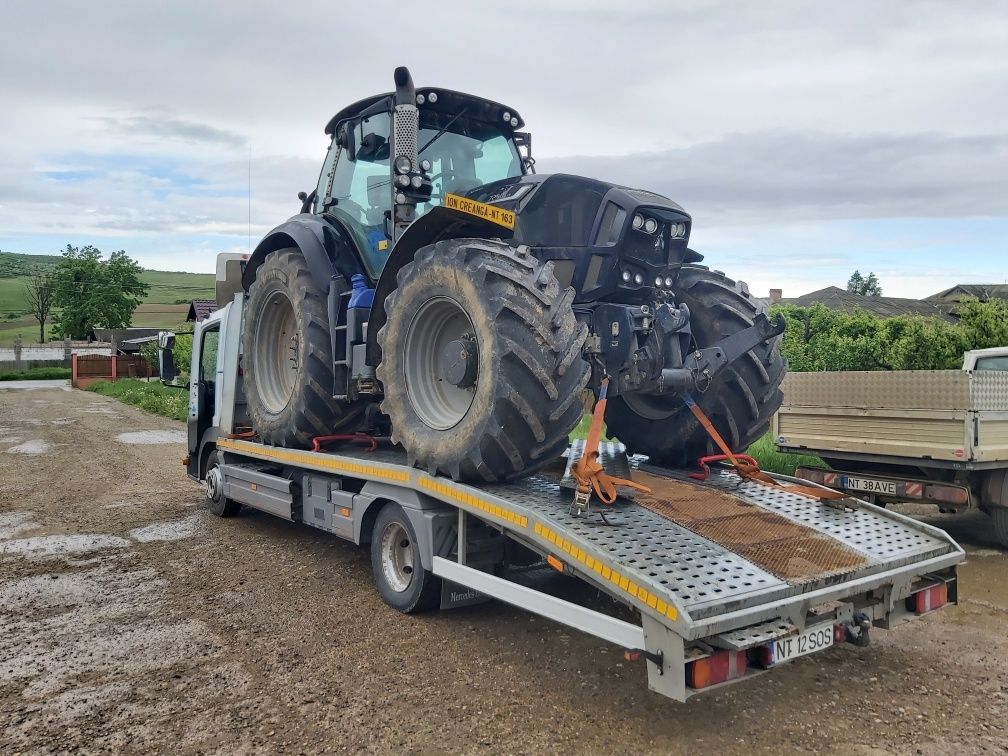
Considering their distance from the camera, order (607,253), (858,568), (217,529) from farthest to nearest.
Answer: (217,529)
(607,253)
(858,568)

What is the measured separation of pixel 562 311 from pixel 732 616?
1.82 m

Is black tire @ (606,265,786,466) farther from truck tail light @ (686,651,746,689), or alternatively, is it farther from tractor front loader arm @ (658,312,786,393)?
truck tail light @ (686,651,746,689)

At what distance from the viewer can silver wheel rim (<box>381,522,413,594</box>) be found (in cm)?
563

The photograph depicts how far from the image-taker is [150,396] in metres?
29.4

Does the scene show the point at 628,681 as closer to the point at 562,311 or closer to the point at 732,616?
the point at 732,616

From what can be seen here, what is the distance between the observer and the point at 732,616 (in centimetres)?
348

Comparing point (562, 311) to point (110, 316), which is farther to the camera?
point (110, 316)

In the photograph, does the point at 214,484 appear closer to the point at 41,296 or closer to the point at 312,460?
the point at 312,460

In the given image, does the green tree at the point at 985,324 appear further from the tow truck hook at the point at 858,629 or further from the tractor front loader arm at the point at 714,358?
the tow truck hook at the point at 858,629

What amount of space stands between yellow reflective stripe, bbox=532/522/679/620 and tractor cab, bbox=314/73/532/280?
2979mm

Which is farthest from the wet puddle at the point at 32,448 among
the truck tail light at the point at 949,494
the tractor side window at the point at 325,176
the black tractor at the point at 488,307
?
the truck tail light at the point at 949,494

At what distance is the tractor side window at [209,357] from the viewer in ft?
30.3

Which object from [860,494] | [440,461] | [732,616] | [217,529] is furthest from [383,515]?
[860,494]

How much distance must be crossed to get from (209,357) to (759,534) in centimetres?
692
